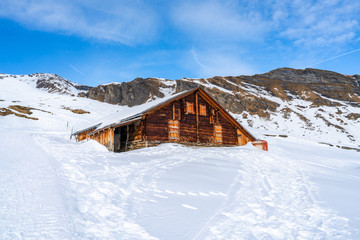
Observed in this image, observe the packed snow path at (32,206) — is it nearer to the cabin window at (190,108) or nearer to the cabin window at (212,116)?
the cabin window at (190,108)

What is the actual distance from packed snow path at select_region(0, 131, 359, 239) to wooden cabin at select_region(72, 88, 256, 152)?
10686 millimetres

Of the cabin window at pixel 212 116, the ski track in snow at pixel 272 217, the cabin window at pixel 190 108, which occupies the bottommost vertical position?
the ski track in snow at pixel 272 217

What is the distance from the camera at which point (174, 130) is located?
64.5 ft

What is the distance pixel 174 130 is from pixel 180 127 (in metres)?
0.64

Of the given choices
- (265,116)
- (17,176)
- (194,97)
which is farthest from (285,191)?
(265,116)

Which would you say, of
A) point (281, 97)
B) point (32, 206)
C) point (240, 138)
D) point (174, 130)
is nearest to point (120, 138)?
point (174, 130)

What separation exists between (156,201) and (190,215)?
946 mm

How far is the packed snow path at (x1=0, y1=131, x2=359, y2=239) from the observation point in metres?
3.67

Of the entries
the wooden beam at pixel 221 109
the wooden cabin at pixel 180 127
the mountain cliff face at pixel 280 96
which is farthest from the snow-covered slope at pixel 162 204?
the mountain cliff face at pixel 280 96

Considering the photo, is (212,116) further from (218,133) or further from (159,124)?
(159,124)

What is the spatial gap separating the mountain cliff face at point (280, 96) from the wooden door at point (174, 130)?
108 ft

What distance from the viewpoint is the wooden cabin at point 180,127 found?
1855 centimetres

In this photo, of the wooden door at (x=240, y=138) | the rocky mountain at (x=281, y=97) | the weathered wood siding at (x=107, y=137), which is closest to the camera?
the weathered wood siding at (x=107, y=137)

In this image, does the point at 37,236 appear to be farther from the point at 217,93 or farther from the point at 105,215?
the point at 217,93
